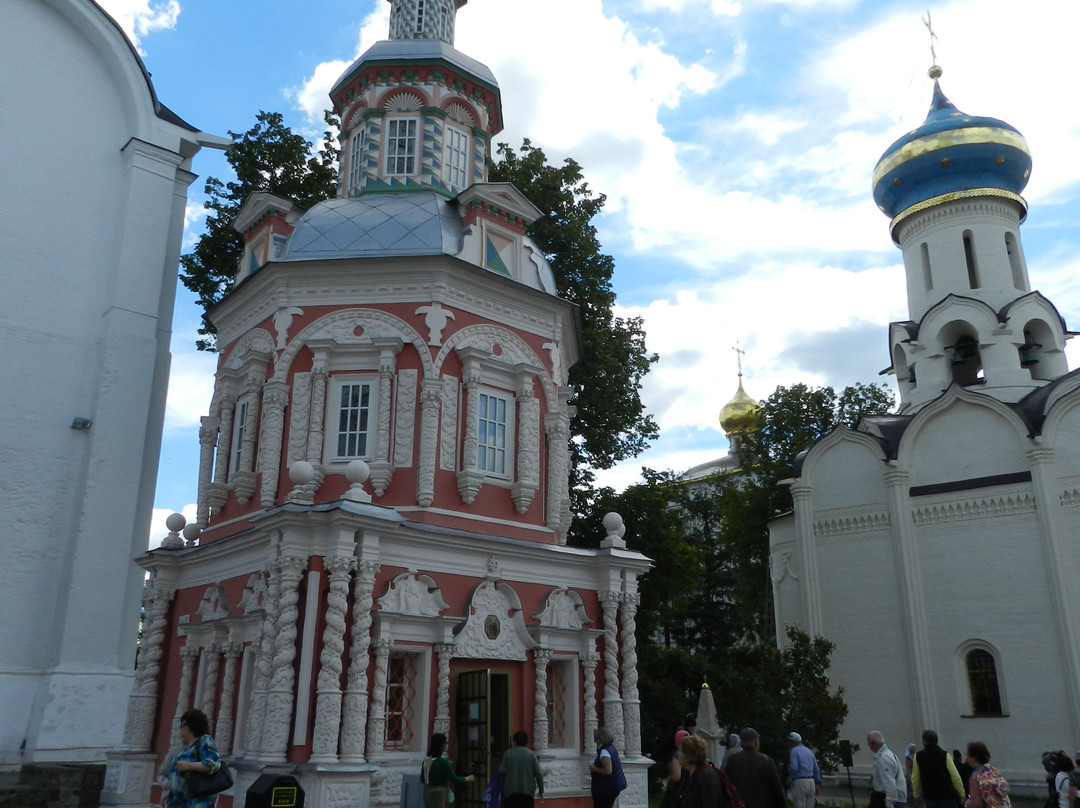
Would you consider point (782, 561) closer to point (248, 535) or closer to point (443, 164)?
point (443, 164)

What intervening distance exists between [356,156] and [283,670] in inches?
377

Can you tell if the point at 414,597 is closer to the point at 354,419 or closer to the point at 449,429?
the point at 449,429

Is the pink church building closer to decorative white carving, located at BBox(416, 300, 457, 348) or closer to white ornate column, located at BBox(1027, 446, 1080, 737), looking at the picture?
decorative white carving, located at BBox(416, 300, 457, 348)

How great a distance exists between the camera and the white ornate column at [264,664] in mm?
9992

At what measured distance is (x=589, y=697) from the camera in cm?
1211

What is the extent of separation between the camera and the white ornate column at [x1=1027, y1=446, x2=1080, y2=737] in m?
18.1

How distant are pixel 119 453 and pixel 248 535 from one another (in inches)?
99.9

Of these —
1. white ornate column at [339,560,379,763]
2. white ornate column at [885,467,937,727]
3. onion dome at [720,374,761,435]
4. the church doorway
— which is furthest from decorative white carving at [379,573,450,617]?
onion dome at [720,374,761,435]

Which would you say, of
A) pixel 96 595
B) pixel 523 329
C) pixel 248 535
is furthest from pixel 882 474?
pixel 96 595

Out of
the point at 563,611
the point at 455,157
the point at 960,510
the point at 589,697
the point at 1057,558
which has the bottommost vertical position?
the point at 589,697

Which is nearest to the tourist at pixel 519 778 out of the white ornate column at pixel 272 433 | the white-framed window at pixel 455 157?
the white ornate column at pixel 272 433

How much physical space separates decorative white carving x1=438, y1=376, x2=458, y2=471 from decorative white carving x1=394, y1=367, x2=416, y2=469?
1.36ft

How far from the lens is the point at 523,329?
1372 cm

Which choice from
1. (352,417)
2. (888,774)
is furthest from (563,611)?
(888,774)
